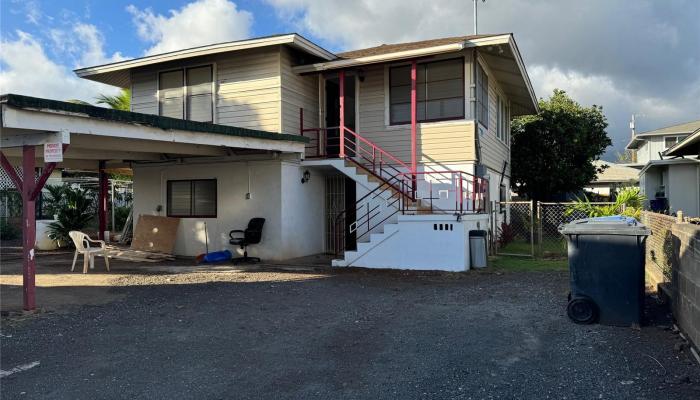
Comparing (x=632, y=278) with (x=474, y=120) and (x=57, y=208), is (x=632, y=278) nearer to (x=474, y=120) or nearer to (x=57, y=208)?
(x=474, y=120)

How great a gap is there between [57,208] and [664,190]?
23453 millimetres

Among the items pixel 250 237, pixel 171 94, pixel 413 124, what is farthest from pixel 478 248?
Answer: pixel 171 94

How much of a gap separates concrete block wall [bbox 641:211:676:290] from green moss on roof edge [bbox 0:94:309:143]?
302 inches

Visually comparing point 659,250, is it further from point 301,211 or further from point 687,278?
point 301,211

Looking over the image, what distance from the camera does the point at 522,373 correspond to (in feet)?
14.8

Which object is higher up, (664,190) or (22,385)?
(664,190)

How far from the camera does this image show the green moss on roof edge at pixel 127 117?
6.36 m

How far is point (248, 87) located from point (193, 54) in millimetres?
1682

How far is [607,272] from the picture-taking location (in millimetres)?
6098

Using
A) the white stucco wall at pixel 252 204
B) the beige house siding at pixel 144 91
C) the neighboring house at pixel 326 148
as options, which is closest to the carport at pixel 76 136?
the neighboring house at pixel 326 148

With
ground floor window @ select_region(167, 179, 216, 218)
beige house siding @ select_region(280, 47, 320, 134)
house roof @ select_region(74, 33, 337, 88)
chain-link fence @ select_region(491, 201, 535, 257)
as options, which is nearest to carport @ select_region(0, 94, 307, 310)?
beige house siding @ select_region(280, 47, 320, 134)

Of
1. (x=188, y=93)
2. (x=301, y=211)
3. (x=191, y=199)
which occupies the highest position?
(x=188, y=93)

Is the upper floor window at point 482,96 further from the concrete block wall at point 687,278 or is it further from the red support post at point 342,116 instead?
the concrete block wall at point 687,278

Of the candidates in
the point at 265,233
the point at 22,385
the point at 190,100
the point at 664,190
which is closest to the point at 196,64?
the point at 190,100
